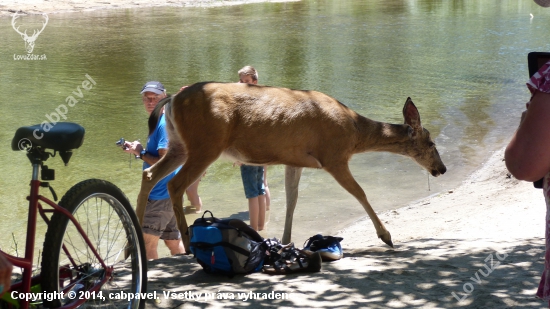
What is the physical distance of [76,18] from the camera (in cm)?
3052

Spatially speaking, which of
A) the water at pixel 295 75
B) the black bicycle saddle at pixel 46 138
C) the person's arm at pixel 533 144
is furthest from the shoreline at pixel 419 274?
the person's arm at pixel 533 144

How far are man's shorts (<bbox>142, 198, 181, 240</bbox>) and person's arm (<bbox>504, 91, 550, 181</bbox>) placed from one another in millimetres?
4735

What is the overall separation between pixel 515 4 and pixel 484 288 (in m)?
37.2

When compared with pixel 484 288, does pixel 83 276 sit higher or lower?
higher

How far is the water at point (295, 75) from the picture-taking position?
10509mm

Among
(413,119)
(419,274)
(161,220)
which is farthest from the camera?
(413,119)

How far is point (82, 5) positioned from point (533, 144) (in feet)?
107

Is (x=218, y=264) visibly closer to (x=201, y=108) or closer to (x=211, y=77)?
(x=201, y=108)

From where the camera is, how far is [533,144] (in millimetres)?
2836

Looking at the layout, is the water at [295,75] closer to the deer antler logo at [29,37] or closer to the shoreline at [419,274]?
the deer antler logo at [29,37]

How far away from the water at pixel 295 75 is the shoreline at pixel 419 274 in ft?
6.38

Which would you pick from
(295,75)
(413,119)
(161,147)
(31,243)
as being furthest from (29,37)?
(31,243)

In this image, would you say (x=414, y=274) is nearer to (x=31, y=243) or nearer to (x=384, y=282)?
(x=384, y=282)

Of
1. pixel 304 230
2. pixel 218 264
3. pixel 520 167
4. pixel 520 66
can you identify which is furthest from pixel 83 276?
pixel 520 66
